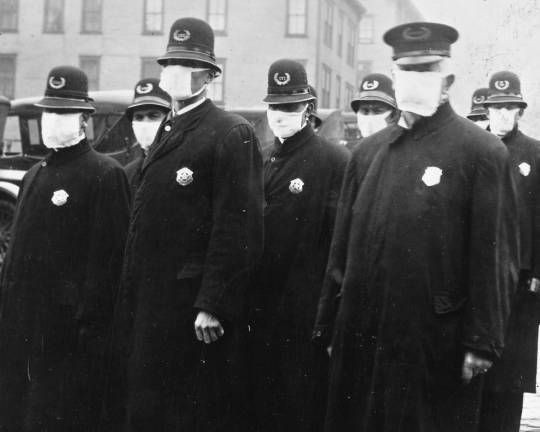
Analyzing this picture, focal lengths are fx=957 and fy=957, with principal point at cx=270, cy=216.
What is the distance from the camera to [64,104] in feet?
19.0

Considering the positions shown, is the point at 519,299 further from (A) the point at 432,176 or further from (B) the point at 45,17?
(B) the point at 45,17

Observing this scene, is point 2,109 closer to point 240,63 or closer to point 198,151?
point 198,151

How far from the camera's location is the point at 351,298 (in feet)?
14.0

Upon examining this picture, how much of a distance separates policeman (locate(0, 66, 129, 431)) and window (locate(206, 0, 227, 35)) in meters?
30.1

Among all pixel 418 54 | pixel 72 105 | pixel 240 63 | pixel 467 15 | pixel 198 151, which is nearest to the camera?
pixel 418 54

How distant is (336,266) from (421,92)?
91cm

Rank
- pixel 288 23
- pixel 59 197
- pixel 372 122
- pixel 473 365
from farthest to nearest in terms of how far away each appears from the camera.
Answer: pixel 288 23, pixel 372 122, pixel 59 197, pixel 473 365

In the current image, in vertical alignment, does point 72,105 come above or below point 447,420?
above

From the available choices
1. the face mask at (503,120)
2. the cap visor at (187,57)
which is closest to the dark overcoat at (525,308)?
the face mask at (503,120)

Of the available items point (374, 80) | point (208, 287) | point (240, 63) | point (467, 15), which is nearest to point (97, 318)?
point (208, 287)

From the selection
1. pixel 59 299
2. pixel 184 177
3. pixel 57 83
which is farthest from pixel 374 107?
pixel 59 299

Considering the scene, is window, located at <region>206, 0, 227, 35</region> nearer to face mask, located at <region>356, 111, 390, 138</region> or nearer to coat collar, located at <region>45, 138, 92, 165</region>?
face mask, located at <region>356, 111, 390, 138</region>

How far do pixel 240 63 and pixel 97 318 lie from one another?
29.9 m

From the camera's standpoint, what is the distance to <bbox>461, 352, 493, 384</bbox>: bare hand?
3932 mm
